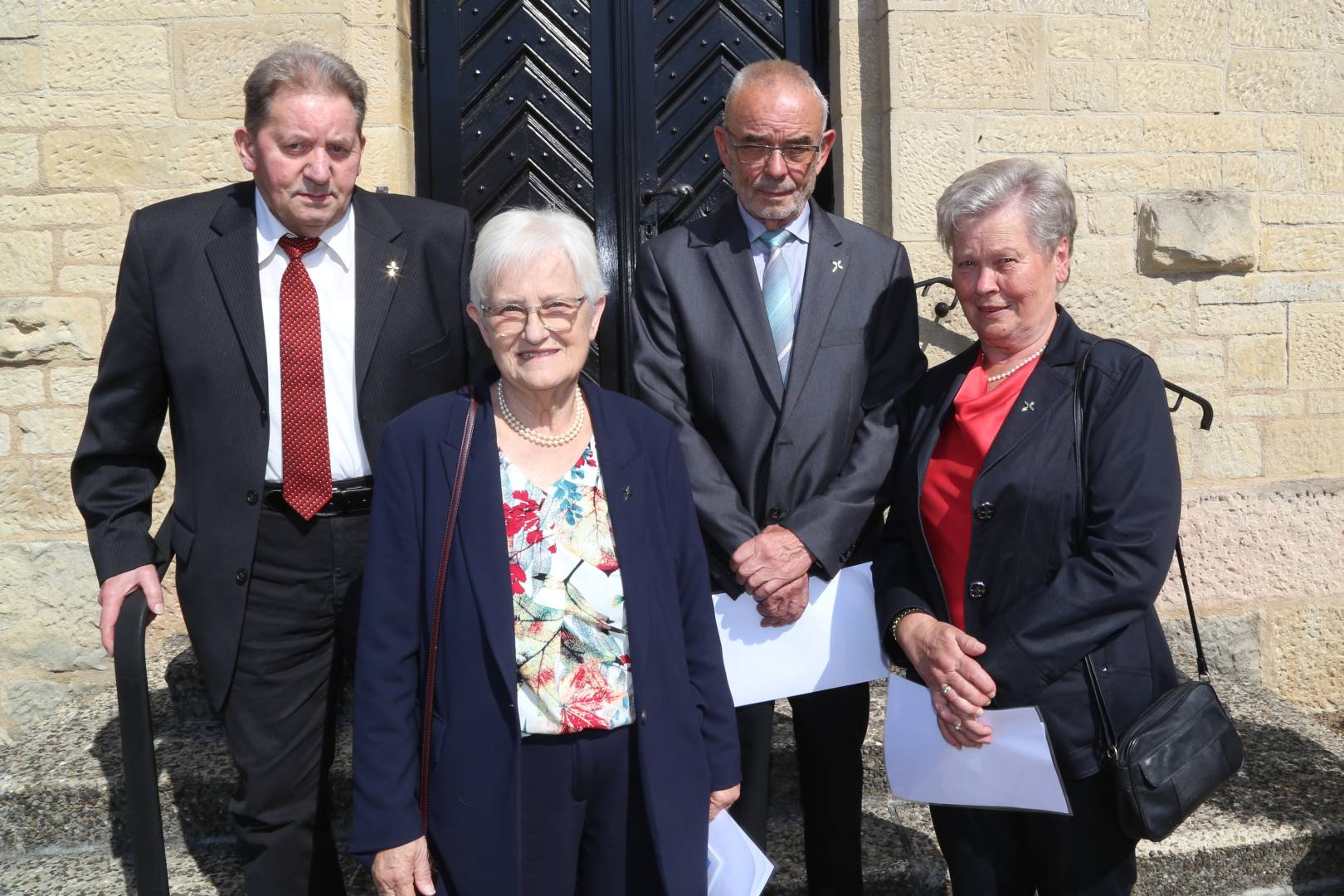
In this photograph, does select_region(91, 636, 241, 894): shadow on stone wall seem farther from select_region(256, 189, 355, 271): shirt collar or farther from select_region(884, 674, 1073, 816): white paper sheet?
select_region(884, 674, 1073, 816): white paper sheet

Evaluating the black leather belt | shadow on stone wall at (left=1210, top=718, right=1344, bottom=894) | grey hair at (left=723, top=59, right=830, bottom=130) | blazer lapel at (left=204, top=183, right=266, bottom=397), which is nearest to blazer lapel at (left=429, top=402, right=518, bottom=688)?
the black leather belt

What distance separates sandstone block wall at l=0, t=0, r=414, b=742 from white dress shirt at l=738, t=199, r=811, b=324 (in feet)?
7.04

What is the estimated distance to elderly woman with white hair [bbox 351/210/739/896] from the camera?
5.96 ft

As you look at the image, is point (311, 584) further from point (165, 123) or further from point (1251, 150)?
point (1251, 150)

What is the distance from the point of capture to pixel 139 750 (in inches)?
83.7

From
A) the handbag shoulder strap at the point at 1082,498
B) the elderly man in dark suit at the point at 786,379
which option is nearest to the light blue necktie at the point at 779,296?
the elderly man in dark suit at the point at 786,379

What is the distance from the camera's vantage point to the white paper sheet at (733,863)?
6.55ft

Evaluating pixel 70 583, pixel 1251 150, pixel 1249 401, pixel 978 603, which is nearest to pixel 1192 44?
pixel 1251 150

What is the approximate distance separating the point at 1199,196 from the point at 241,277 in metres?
3.44

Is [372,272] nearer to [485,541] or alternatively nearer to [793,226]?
[485,541]

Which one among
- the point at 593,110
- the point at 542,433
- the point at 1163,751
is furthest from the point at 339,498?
the point at 593,110

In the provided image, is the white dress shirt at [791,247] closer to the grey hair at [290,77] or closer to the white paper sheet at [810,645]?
the white paper sheet at [810,645]

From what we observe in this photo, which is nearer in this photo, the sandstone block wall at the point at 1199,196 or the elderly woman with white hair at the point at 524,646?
the elderly woman with white hair at the point at 524,646

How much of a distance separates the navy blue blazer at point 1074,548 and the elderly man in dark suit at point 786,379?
380 millimetres
